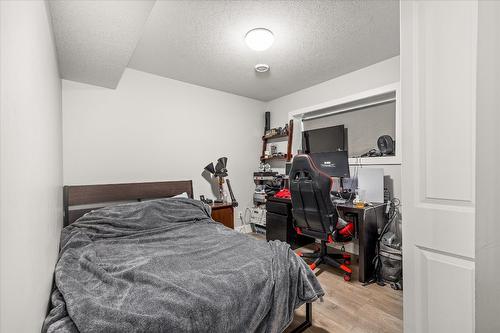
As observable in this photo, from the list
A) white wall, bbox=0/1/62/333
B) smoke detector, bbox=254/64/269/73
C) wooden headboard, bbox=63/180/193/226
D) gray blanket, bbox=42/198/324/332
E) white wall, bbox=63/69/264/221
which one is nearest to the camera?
white wall, bbox=0/1/62/333

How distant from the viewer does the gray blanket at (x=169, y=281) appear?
968 mm

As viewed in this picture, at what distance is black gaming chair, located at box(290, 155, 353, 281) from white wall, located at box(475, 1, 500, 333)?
1.64m

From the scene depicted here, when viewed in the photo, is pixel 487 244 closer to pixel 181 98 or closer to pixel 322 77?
pixel 322 77

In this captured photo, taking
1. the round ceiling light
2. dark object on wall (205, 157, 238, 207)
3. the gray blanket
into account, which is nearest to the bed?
the gray blanket

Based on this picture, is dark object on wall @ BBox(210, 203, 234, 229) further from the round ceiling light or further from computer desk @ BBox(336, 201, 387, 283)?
the round ceiling light

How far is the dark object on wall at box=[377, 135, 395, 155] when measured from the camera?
2.76 meters

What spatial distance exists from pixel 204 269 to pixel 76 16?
72.9 inches

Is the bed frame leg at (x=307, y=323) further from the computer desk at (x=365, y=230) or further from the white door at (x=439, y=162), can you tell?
the computer desk at (x=365, y=230)

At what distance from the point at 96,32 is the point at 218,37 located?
3.51 ft

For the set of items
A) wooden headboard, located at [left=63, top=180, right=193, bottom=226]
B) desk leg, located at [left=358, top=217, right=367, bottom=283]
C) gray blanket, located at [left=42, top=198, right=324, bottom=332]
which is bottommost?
desk leg, located at [left=358, top=217, right=367, bottom=283]

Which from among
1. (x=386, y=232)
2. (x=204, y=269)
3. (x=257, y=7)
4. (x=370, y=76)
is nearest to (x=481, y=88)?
(x=204, y=269)

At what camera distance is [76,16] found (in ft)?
4.92

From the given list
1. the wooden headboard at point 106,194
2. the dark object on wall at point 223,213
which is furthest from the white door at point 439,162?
the wooden headboard at point 106,194

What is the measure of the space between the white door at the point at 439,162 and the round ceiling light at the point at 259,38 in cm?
124
